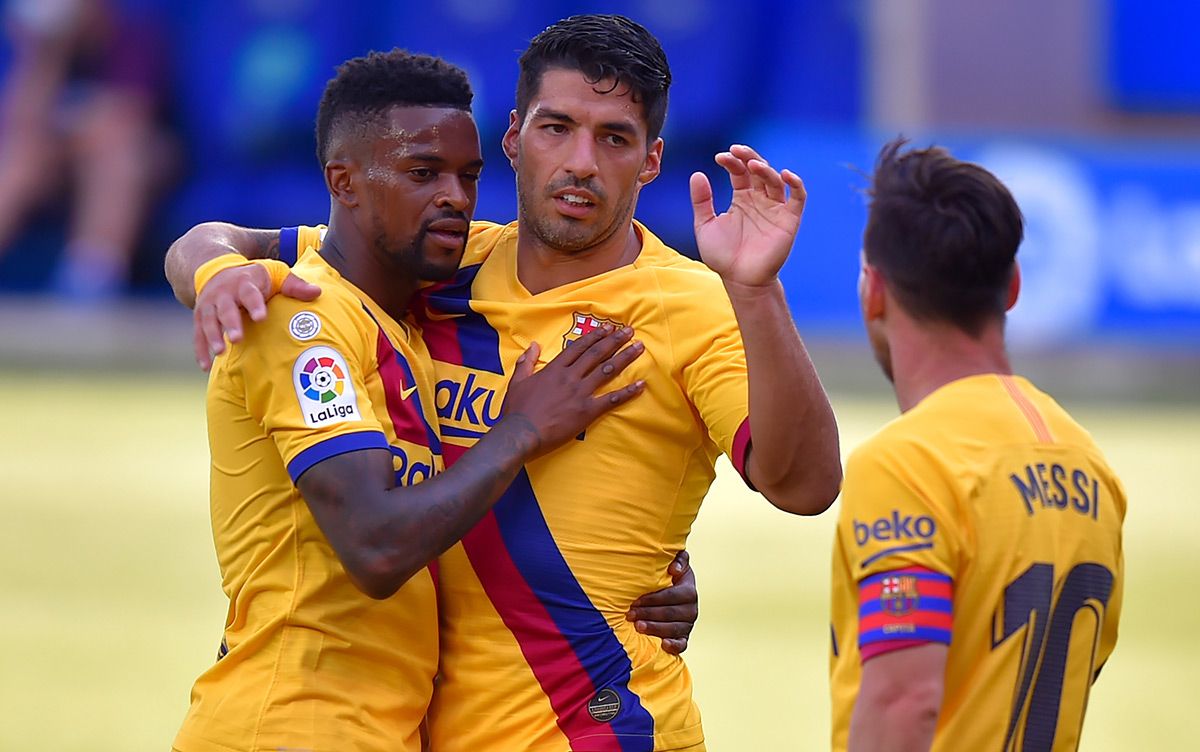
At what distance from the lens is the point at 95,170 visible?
19172 millimetres

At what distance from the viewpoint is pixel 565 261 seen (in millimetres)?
3941

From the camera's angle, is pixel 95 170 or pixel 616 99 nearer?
pixel 616 99

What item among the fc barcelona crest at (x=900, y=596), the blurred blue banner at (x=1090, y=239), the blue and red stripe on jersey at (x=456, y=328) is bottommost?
the fc barcelona crest at (x=900, y=596)

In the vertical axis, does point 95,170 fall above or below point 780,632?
above

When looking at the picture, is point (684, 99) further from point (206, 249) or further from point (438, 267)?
point (438, 267)

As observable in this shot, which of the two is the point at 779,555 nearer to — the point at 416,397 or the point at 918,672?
the point at 416,397

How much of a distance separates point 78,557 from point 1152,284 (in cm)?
1110

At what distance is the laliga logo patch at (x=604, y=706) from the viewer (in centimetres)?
361

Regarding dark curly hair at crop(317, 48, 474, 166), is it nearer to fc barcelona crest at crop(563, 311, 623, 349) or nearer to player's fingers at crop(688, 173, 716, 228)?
fc barcelona crest at crop(563, 311, 623, 349)

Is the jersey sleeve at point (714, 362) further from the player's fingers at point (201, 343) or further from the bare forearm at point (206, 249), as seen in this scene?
the bare forearm at point (206, 249)

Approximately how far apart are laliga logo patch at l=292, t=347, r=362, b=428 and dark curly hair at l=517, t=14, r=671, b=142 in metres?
0.89

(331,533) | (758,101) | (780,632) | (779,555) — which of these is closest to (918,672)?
(331,533)

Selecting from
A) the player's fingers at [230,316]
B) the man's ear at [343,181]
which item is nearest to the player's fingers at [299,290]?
the player's fingers at [230,316]

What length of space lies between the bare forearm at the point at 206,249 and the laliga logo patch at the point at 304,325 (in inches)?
20.1
